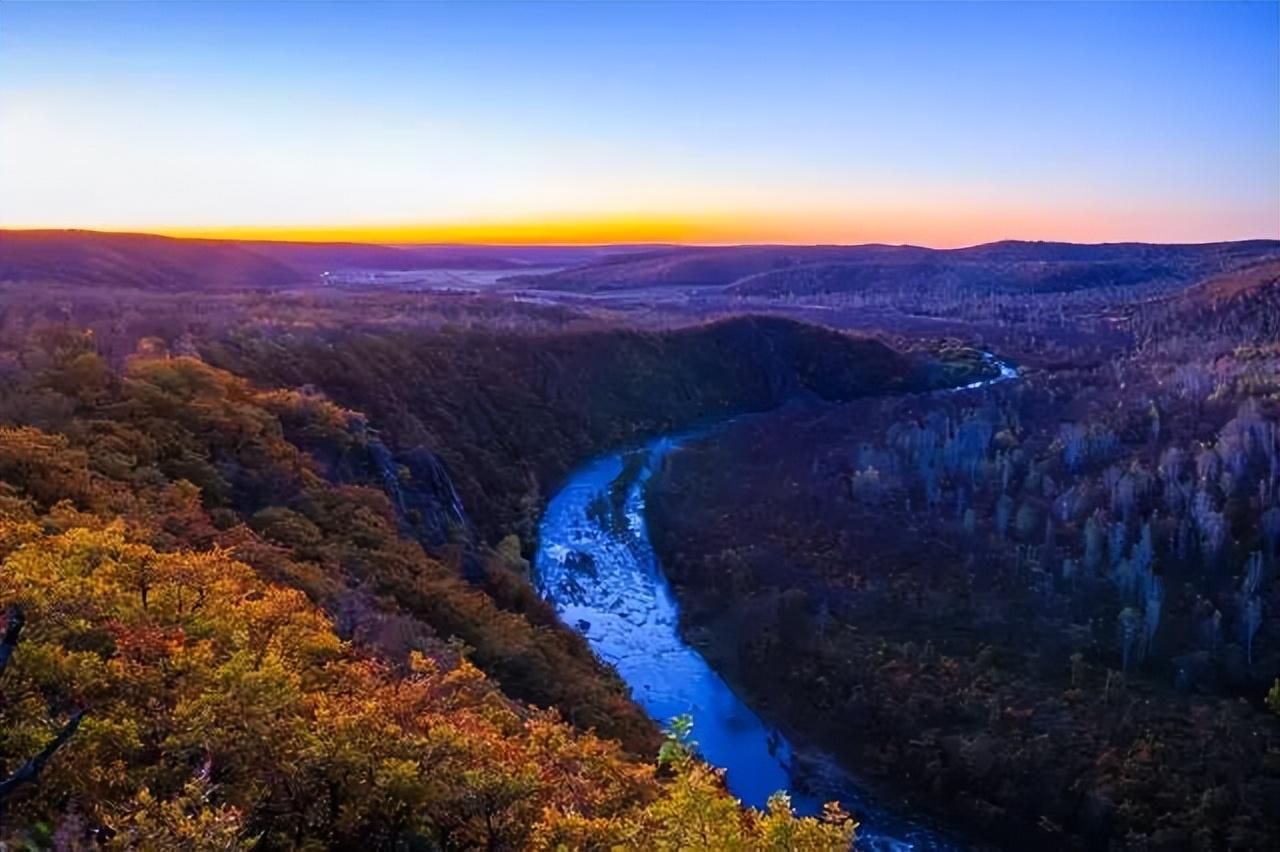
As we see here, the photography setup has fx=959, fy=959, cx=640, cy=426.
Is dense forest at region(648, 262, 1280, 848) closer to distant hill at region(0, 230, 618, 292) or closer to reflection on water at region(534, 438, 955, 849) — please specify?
reflection on water at region(534, 438, 955, 849)

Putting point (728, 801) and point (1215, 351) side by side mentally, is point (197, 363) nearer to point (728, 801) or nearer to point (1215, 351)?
point (728, 801)

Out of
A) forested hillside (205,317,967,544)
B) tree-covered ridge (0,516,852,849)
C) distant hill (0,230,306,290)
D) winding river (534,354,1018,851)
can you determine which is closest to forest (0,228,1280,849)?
tree-covered ridge (0,516,852,849)

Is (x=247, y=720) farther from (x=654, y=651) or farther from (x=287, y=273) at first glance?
(x=287, y=273)

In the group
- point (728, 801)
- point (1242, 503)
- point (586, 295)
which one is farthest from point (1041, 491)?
point (586, 295)

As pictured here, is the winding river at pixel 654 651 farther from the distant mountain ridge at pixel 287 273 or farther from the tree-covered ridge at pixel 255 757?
the distant mountain ridge at pixel 287 273

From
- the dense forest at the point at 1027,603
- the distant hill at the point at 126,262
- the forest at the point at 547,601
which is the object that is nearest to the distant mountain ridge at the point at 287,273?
the distant hill at the point at 126,262
